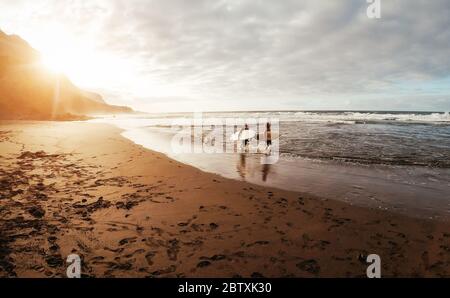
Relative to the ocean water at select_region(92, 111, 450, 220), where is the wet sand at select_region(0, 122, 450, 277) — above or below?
below

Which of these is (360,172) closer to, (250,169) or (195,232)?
(250,169)

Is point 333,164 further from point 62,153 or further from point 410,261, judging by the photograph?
point 62,153

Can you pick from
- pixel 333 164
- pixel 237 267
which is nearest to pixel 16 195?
pixel 237 267

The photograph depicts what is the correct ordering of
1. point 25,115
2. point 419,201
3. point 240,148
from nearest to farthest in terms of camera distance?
point 419,201 < point 240,148 < point 25,115

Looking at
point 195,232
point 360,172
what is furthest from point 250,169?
point 195,232

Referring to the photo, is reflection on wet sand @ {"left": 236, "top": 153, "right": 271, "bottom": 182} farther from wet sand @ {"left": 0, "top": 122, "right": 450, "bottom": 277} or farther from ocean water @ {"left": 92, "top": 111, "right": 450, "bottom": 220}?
wet sand @ {"left": 0, "top": 122, "right": 450, "bottom": 277}

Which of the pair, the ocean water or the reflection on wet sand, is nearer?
the ocean water

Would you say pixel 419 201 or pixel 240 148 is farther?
pixel 240 148

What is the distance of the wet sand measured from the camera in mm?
4301

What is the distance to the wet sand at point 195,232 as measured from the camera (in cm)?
430

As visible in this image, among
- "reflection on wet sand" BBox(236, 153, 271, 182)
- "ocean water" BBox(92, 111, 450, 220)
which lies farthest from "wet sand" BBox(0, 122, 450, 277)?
"reflection on wet sand" BBox(236, 153, 271, 182)

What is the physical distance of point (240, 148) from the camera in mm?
18500

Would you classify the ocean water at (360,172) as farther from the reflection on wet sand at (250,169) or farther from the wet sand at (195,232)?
the wet sand at (195,232)
